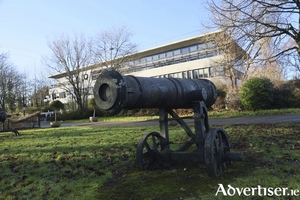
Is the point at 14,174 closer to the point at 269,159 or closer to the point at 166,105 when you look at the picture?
the point at 166,105

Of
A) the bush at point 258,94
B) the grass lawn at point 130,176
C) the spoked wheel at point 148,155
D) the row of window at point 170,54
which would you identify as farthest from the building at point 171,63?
the spoked wheel at point 148,155

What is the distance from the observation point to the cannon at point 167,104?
3.36m

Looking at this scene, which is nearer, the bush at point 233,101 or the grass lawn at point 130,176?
the grass lawn at point 130,176

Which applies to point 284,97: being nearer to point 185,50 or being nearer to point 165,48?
point 185,50

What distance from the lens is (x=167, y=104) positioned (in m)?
4.29

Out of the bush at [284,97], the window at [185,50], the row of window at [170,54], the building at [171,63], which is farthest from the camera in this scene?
the window at [185,50]

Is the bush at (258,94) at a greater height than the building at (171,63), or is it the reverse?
the building at (171,63)

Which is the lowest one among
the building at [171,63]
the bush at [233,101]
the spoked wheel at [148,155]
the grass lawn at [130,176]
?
the grass lawn at [130,176]

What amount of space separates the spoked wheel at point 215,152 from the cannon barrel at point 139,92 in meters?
0.71

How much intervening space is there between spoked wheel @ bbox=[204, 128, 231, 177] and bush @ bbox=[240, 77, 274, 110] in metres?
16.8

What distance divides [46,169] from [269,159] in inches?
181

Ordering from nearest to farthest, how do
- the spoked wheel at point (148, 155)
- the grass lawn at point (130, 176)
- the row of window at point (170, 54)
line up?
1. the grass lawn at point (130, 176)
2. the spoked wheel at point (148, 155)
3. the row of window at point (170, 54)

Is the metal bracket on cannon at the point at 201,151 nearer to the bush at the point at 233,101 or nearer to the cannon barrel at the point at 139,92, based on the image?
the cannon barrel at the point at 139,92

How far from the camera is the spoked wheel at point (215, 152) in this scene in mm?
4180
